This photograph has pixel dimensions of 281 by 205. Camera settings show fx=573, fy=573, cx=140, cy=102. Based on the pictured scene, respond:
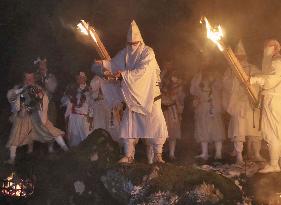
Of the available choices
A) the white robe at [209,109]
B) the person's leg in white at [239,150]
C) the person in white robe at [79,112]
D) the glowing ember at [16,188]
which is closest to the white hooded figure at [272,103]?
the person's leg in white at [239,150]

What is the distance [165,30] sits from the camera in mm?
15984

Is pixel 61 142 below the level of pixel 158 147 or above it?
above

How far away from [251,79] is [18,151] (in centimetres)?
605

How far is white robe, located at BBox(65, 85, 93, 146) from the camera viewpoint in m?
13.2

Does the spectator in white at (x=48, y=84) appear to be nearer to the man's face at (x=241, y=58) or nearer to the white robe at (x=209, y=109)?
the white robe at (x=209, y=109)

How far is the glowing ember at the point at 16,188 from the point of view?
35.1 feet

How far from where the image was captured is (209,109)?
1251cm

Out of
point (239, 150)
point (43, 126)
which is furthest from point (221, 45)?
point (43, 126)

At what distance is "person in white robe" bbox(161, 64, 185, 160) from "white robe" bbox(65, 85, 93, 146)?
180 cm

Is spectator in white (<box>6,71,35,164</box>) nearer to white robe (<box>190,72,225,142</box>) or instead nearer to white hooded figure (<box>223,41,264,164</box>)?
white robe (<box>190,72,225,142</box>)

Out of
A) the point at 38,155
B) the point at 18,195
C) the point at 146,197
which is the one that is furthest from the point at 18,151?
the point at 146,197

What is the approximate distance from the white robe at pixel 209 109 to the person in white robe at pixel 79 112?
8.26ft

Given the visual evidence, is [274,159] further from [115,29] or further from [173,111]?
[115,29]

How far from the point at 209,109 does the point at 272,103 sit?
6.49 feet
